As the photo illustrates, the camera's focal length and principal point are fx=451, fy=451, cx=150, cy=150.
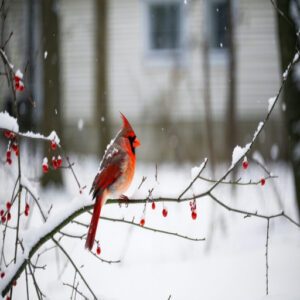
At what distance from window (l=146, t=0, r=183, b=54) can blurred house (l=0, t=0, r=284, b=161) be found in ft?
0.08

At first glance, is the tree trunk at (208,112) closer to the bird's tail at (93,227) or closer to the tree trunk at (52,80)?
the tree trunk at (52,80)

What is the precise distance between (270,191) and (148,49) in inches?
227

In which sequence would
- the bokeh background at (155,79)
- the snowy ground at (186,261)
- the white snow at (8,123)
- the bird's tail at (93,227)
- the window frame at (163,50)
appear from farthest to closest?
the window frame at (163,50)
the bokeh background at (155,79)
the snowy ground at (186,261)
the white snow at (8,123)
the bird's tail at (93,227)

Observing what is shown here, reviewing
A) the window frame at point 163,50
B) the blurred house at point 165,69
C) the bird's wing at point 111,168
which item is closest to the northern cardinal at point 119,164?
the bird's wing at point 111,168

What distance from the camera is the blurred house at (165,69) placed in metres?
10.9

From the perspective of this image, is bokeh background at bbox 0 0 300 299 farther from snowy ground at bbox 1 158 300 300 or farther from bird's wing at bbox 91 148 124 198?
bird's wing at bbox 91 148 124 198

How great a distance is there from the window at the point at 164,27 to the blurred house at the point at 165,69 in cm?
3

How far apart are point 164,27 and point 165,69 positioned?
129 cm

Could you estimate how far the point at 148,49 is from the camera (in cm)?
1168

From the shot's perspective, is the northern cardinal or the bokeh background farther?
the bokeh background

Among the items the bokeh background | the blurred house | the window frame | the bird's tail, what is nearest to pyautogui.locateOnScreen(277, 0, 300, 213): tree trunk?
the bokeh background

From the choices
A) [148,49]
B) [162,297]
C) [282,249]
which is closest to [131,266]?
[162,297]

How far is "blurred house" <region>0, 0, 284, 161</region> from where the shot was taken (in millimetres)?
10875

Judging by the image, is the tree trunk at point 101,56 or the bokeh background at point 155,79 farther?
the tree trunk at point 101,56
